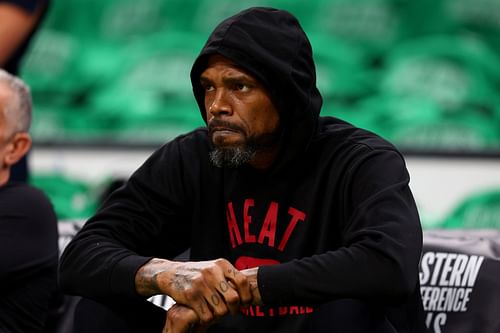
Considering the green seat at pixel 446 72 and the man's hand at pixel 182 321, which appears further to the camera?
the green seat at pixel 446 72

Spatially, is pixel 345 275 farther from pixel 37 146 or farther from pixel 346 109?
pixel 37 146

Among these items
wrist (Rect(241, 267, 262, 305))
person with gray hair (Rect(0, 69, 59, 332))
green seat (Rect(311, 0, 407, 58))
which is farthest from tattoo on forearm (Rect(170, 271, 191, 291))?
green seat (Rect(311, 0, 407, 58))

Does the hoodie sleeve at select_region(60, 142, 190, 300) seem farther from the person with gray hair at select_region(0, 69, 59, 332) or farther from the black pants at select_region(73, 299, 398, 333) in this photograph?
the person with gray hair at select_region(0, 69, 59, 332)

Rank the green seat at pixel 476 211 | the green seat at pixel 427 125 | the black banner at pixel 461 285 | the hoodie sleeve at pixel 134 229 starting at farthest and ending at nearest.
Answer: the green seat at pixel 427 125 < the green seat at pixel 476 211 < the black banner at pixel 461 285 < the hoodie sleeve at pixel 134 229

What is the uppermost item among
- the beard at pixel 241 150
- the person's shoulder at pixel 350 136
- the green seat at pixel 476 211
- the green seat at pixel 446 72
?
the person's shoulder at pixel 350 136

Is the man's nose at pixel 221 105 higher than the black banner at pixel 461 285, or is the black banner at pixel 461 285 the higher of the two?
the man's nose at pixel 221 105

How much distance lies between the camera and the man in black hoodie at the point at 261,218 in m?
2.24

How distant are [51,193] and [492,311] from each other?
2966 mm

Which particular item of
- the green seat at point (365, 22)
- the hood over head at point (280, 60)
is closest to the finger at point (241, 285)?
the hood over head at point (280, 60)

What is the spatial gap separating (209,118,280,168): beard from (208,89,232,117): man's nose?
3cm

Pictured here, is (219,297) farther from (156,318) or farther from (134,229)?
(134,229)

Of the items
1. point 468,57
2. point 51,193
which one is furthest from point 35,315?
point 468,57

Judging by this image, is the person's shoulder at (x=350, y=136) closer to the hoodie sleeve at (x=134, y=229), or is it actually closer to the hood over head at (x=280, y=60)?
the hood over head at (x=280, y=60)

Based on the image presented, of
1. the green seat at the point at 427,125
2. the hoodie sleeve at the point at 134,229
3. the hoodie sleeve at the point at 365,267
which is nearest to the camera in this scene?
the hoodie sleeve at the point at 365,267
